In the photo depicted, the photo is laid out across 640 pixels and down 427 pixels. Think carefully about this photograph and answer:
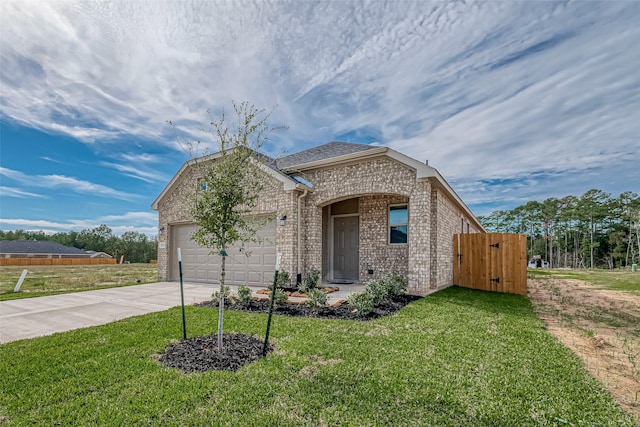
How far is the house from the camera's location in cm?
835

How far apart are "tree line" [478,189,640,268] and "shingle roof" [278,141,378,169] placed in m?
38.8

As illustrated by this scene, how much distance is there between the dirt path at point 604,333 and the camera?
10.3 ft

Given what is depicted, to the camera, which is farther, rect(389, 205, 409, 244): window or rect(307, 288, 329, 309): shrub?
rect(389, 205, 409, 244): window

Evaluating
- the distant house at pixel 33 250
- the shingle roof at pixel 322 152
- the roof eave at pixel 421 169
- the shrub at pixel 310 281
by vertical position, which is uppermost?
the shingle roof at pixel 322 152

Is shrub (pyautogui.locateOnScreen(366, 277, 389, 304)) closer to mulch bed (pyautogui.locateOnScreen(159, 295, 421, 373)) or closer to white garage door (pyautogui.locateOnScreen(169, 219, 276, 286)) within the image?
mulch bed (pyautogui.locateOnScreen(159, 295, 421, 373))

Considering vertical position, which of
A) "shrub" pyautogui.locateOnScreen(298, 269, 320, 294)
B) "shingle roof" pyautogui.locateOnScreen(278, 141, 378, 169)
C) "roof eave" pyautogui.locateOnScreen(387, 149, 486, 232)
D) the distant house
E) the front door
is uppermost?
"shingle roof" pyautogui.locateOnScreen(278, 141, 378, 169)

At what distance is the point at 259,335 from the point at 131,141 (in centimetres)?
1624

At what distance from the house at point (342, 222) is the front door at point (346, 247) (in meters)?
0.04

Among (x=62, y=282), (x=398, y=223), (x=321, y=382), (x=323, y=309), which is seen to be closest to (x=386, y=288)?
(x=323, y=309)

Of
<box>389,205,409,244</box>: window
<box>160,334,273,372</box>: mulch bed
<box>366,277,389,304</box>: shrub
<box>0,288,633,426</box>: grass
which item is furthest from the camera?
<box>389,205,409,244</box>: window

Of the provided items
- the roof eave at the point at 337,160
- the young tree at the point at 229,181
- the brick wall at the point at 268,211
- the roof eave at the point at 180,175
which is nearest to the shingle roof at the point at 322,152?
the roof eave at the point at 337,160

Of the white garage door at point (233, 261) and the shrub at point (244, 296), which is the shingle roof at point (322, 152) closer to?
the white garage door at point (233, 261)

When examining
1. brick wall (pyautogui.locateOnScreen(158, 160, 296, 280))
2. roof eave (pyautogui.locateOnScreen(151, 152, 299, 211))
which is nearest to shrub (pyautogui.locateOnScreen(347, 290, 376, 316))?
brick wall (pyautogui.locateOnScreen(158, 160, 296, 280))

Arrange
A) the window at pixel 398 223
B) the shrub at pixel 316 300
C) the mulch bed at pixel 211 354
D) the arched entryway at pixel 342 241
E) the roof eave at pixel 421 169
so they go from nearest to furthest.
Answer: the mulch bed at pixel 211 354, the shrub at pixel 316 300, the roof eave at pixel 421 169, the window at pixel 398 223, the arched entryway at pixel 342 241
